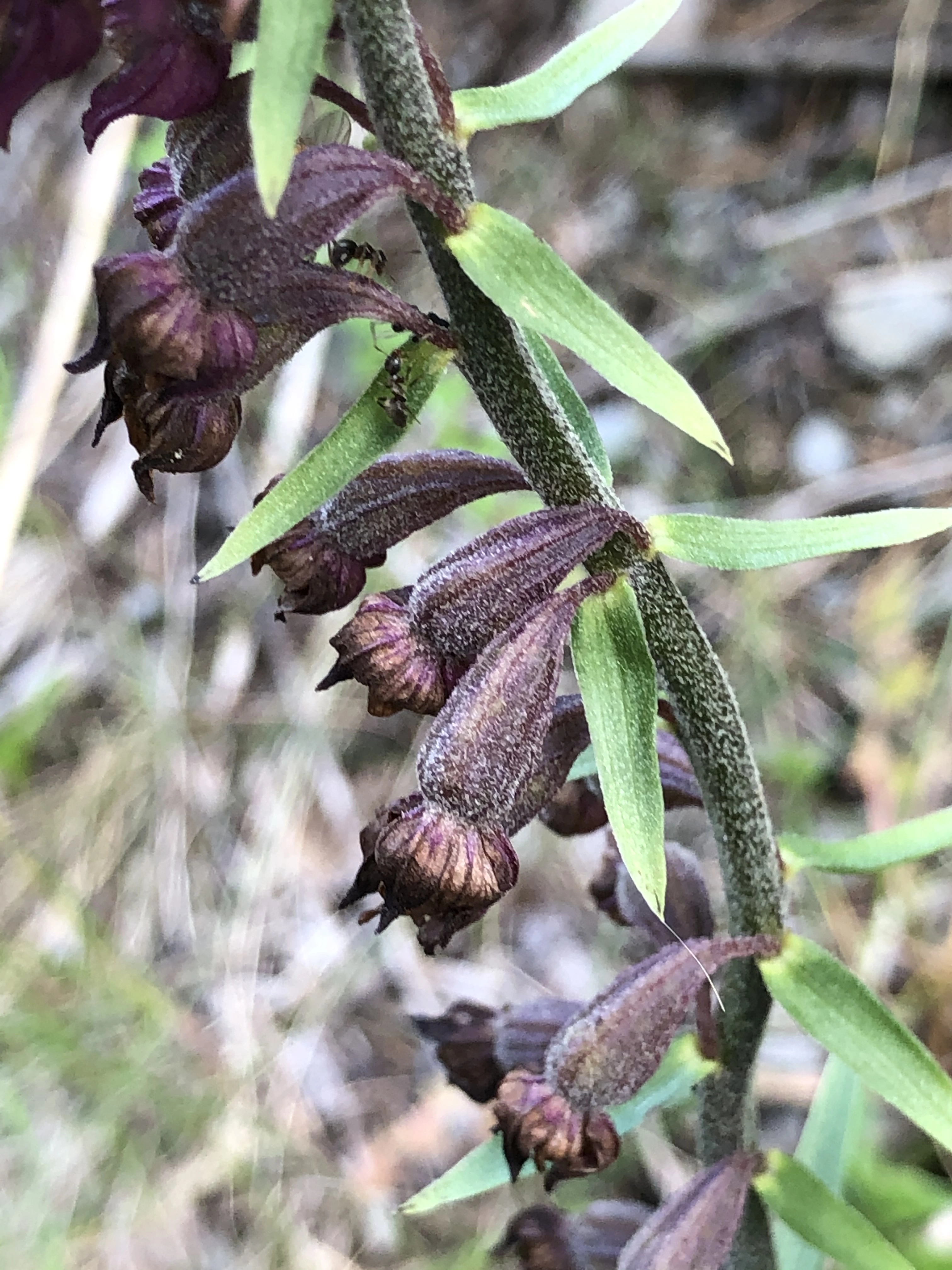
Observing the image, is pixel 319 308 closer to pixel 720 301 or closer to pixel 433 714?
pixel 433 714

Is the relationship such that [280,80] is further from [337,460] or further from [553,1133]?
[553,1133]

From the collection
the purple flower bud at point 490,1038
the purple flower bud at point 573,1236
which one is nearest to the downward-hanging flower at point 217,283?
the purple flower bud at point 490,1038

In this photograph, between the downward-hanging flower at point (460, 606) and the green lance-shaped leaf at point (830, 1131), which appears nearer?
the downward-hanging flower at point (460, 606)

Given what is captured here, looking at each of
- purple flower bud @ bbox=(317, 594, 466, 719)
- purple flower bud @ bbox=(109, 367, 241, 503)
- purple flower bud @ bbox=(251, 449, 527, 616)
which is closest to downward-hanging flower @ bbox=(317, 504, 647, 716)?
purple flower bud @ bbox=(317, 594, 466, 719)

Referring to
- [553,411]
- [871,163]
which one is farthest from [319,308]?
[871,163]

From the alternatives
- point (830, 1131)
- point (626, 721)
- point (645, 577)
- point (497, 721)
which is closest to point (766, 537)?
point (645, 577)

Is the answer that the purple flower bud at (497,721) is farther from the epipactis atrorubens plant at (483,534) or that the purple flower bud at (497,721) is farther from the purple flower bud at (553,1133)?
the purple flower bud at (553,1133)

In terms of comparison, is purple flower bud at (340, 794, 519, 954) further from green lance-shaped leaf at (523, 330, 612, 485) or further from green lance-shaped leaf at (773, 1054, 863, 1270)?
green lance-shaped leaf at (773, 1054, 863, 1270)
